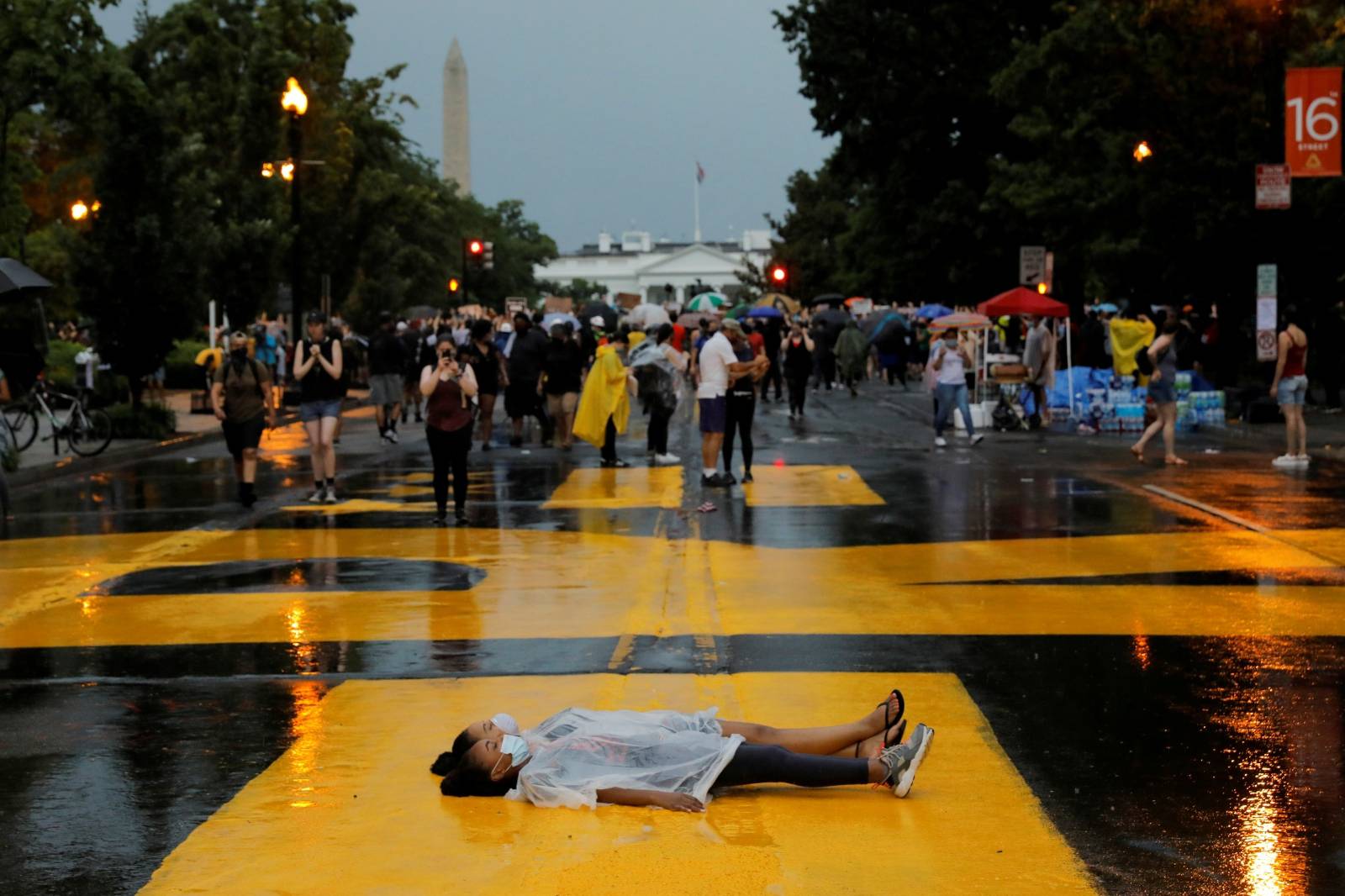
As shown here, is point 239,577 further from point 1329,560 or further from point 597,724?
point 1329,560

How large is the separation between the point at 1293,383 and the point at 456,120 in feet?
295

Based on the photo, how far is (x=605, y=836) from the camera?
6.39 metres

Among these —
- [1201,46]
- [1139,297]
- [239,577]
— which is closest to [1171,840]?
[239,577]

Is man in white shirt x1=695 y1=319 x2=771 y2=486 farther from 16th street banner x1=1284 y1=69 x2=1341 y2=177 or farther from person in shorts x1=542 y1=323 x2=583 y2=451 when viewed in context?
16th street banner x1=1284 y1=69 x2=1341 y2=177

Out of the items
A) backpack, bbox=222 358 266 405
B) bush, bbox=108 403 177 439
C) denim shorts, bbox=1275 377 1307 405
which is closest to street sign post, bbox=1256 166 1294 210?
denim shorts, bbox=1275 377 1307 405

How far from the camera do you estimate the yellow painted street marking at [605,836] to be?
5.92m

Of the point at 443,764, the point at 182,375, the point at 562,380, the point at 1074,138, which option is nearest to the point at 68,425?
the point at 562,380

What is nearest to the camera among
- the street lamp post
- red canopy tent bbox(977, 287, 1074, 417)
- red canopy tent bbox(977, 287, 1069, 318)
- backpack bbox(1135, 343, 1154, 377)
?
backpack bbox(1135, 343, 1154, 377)

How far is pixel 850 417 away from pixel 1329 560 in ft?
65.1

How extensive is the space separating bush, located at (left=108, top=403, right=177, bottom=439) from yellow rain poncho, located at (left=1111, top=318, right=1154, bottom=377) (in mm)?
15938

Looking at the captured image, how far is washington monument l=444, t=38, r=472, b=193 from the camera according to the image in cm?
10512

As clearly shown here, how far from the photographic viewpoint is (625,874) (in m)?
5.95

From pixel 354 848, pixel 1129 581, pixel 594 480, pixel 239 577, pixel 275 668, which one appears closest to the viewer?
pixel 354 848

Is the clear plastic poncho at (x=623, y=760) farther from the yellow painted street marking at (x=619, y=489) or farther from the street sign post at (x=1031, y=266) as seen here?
the street sign post at (x=1031, y=266)
